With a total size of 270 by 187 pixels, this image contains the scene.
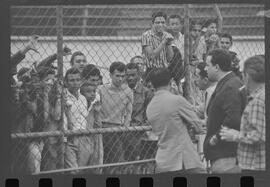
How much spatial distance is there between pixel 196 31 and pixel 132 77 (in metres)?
0.69

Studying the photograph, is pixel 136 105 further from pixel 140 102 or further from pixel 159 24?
pixel 159 24

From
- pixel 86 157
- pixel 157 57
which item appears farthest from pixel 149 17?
pixel 86 157

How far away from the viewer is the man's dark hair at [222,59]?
14.8m

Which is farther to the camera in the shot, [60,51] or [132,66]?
[132,66]

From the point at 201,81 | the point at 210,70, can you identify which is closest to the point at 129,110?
the point at 201,81

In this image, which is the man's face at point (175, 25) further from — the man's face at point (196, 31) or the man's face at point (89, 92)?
the man's face at point (89, 92)

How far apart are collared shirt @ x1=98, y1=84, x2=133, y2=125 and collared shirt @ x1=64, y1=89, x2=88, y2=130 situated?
16 cm

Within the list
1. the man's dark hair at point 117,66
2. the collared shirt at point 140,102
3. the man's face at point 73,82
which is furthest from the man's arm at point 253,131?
Result: the man's face at point 73,82

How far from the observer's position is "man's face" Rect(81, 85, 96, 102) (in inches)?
584

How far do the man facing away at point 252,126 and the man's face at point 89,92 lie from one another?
3.85 ft

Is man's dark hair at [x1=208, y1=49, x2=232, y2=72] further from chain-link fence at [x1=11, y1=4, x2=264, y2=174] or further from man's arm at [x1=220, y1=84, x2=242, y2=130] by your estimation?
man's arm at [x1=220, y1=84, x2=242, y2=130]

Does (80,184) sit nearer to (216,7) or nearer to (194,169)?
(194,169)

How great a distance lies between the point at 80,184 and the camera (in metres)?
14.6

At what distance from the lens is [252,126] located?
14805 mm
